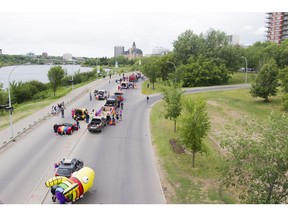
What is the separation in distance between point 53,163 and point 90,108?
63.1 feet

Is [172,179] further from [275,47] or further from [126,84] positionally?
[275,47]

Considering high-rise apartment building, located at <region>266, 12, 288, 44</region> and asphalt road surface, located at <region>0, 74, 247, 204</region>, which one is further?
high-rise apartment building, located at <region>266, 12, 288, 44</region>

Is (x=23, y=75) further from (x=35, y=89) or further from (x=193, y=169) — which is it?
(x=193, y=169)

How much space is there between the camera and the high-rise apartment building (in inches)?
4318

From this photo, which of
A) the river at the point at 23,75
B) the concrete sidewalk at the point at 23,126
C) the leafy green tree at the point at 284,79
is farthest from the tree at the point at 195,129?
the river at the point at 23,75

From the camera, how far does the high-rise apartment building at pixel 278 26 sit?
10969 centimetres

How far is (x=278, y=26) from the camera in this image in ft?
368

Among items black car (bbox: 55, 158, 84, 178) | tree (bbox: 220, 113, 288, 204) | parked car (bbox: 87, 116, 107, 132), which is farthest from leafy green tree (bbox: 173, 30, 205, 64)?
tree (bbox: 220, 113, 288, 204)

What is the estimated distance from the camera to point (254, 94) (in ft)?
136

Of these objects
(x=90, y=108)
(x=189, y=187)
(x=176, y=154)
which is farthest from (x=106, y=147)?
(x=90, y=108)

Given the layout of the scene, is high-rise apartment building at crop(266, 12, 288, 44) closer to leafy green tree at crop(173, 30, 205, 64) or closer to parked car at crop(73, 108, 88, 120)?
Result: leafy green tree at crop(173, 30, 205, 64)

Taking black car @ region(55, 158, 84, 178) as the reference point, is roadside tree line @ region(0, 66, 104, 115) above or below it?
above

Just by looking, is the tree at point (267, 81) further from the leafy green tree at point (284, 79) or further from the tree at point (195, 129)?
the tree at point (195, 129)

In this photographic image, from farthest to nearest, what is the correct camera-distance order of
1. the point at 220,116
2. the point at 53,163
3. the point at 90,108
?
the point at 90,108, the point at 220,116, the point at 53,163
